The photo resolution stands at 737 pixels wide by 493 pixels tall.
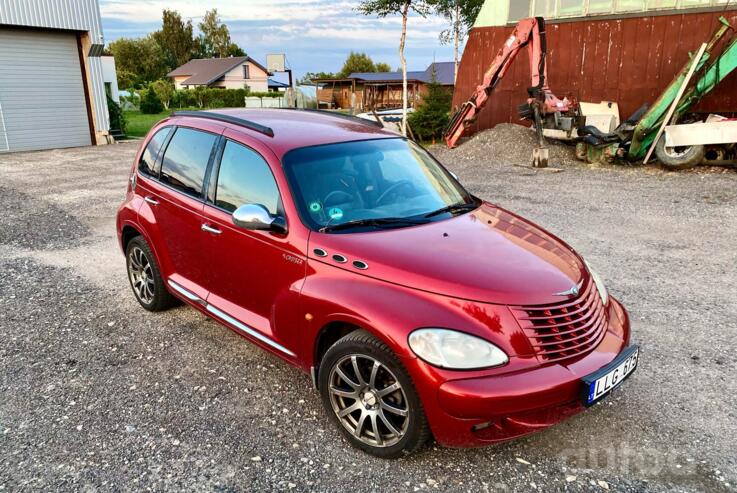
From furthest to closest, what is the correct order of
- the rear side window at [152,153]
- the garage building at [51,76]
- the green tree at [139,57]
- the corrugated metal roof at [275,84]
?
the green tree at [139,57]
the corrugated metal roof at [275,84]
the garage building at [51,76]
the rear side window at [152,153]

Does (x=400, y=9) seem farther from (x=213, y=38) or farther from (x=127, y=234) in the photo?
(x=213, y=38)

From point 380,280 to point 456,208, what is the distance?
119cm

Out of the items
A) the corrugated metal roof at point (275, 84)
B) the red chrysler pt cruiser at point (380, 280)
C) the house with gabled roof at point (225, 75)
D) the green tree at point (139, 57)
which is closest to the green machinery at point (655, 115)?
the red chrysler pt cruiser at point (380, 280)

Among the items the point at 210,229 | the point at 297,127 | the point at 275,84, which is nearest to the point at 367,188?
the point at 297,127

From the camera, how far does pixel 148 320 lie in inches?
193

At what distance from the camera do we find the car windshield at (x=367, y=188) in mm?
3406

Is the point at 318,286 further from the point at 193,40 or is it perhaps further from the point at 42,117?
the point at 193,40

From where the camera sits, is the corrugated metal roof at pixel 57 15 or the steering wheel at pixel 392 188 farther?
the corrugated metal roof at pixel 57 15

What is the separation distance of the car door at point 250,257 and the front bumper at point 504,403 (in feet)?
3.71

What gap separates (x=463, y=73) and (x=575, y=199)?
10.3 meters

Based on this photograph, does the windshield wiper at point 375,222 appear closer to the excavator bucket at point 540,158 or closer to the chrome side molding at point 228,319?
the chrome side molding at point 228,319

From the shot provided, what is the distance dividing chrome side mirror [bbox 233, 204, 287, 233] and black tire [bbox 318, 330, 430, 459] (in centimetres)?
85

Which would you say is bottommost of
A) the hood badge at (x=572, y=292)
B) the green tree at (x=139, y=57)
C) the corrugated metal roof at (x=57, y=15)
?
the hood badge at (x=572, y=292)

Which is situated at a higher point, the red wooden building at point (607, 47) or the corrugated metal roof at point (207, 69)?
the corrugated metal roof at point (207, 69)
